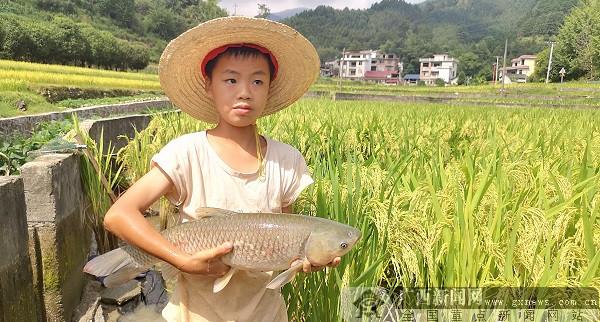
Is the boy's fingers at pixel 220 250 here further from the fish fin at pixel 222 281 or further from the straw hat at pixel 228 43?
the straw hat at pixel 228 43

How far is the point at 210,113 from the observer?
1603 millimetres

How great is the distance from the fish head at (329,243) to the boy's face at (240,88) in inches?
16.2

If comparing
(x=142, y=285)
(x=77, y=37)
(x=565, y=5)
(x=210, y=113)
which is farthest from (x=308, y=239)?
(x=565, y=5)

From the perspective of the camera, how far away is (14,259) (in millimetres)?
2018

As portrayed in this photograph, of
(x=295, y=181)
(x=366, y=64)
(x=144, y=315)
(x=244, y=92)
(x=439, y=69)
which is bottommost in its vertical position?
(x=144, y=315)

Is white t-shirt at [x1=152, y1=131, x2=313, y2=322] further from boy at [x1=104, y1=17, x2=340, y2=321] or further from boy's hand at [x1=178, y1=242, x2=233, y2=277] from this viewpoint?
boy's hand at [x1=178, y1=242, x2=233, y2=277]

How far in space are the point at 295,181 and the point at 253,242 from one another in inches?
13.1

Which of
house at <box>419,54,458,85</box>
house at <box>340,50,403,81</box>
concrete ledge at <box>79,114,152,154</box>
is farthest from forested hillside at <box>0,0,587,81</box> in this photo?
concrete ledge at <box>79,114,152,154</box>

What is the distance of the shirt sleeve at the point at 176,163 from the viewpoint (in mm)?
1261

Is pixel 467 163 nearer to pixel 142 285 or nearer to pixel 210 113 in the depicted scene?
pixel 210 113

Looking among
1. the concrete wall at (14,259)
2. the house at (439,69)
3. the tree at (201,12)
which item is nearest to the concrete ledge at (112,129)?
the concrete wall at (14,259)

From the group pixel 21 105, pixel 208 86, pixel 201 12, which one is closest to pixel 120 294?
pixel 208 86

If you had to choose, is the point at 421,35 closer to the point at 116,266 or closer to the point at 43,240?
the point at 43,240

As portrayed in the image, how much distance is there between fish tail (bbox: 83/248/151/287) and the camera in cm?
120
